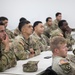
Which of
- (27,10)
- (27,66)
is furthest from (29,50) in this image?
(27,10)

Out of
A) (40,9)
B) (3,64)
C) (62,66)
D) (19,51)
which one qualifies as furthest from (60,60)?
(40,9)

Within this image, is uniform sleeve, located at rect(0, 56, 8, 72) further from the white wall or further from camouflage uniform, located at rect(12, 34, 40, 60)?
the white wall

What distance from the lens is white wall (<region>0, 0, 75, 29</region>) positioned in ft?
25.6

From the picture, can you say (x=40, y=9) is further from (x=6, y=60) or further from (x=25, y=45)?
(x=6, y=60)

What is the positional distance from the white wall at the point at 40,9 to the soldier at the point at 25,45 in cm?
342

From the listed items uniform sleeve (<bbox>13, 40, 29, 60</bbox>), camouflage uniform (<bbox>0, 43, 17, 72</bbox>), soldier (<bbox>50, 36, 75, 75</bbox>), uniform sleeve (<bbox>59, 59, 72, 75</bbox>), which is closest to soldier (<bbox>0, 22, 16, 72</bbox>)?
camouflage uniform (<bbox>0, 43, 17, 72</bbox>)

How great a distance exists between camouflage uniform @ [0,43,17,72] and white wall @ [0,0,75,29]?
14.6 ft

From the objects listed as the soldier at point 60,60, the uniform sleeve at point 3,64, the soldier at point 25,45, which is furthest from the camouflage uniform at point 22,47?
the soldier at point 60,60

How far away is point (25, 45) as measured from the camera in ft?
13.6

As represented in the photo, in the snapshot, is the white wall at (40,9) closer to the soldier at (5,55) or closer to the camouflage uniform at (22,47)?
the camouflage uniform at (22,47)

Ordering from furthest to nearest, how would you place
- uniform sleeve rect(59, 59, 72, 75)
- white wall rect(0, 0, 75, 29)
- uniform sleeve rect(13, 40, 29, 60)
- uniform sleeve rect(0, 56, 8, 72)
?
white wall rect(0, 0, 75, 29) < uniform sleeve rect(13, 40, 29, 60) < uniform sleeve rect(0, 56, 8, 72) < uniform sleeve rect(59, 59, 72, 75)

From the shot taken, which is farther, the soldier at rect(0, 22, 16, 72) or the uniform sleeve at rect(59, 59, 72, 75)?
the soldier at rect(0, 22, 16, 72)

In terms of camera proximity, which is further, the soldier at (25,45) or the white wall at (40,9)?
the white wall at (40,9)

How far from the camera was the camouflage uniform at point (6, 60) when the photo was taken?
9.92ft
